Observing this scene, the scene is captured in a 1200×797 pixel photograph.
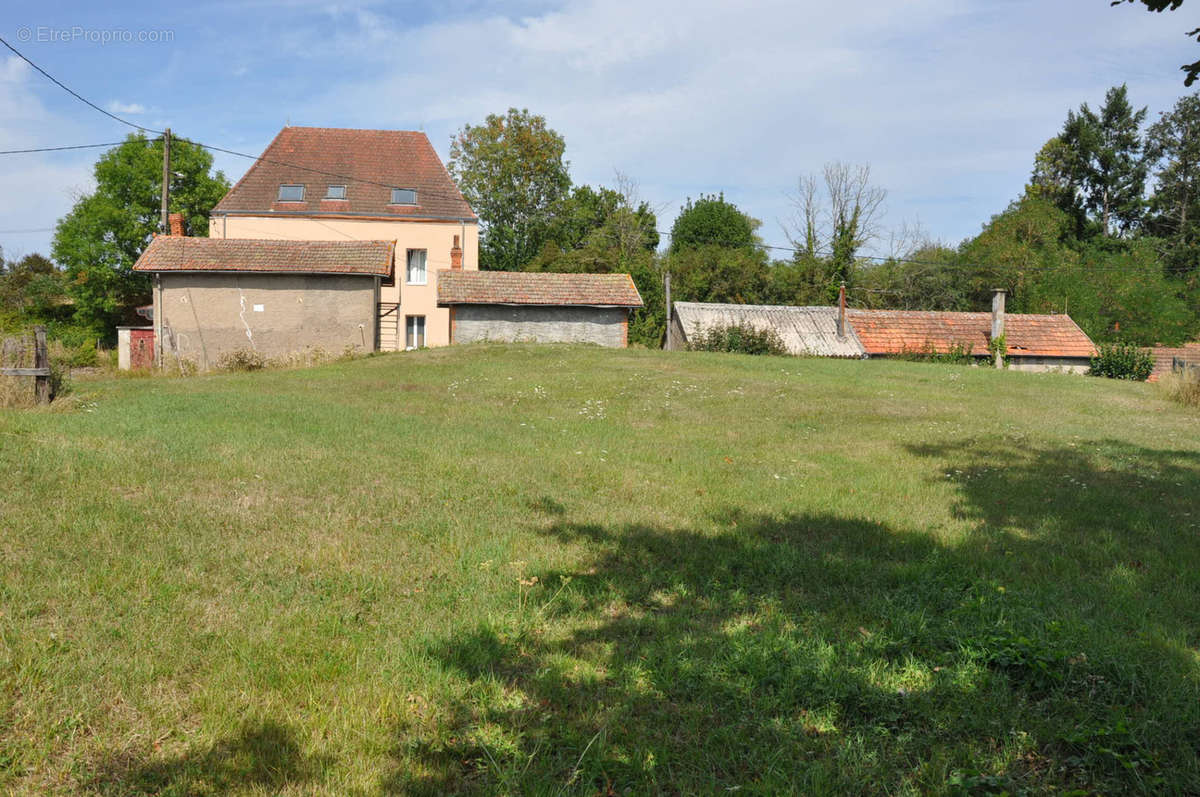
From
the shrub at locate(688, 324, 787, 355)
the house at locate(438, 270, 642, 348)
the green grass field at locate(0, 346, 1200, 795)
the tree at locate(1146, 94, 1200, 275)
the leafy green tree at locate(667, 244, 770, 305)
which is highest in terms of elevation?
the tree at locate(1146, 94, 1200, 275)

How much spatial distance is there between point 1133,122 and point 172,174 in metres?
63.8

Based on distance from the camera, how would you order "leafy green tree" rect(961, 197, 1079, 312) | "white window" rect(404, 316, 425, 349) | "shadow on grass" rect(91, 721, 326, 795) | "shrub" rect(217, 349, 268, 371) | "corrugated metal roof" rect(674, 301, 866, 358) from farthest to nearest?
"leafy green tree" rect(961, 197, 1079, 312) → "white window" rect(404, 316, 425, 349) → "corrugated metal roof" rect(674, 301, 866, 358) → "shrub" rect(217, 349, 268, 371) → "shadow on grass" rect(91, 721, 326, 795)

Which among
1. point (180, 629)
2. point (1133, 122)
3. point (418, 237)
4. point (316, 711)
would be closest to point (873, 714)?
point (316, 711)

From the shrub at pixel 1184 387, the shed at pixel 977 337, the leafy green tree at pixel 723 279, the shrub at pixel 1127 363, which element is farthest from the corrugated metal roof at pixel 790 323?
the shrub at pixel 1184 387

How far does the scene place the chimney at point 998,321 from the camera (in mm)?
33938

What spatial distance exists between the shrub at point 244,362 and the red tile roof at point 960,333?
26799 millimetres

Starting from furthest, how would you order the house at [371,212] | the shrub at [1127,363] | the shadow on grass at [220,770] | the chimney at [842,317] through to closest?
the chimney at [842,317], the house at [371,212], the shrub at [1127,363], the shadow on grass at [220,770]

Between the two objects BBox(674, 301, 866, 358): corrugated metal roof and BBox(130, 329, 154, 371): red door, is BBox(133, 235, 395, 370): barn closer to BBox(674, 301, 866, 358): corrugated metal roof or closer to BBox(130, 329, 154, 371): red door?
BBox(130, 329, 154, 371): red door

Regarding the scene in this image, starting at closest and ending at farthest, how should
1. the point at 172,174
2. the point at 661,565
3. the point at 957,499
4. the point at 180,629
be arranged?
the point at 180,629, the point at 661,565, the point at 957,499, the point at 172,174

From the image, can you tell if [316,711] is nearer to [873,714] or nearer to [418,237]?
[873,714]

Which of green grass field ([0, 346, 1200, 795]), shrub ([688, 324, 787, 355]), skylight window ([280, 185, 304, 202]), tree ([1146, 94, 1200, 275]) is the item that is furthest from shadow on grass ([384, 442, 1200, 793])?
tree ([1146, 94, 1200, 275])

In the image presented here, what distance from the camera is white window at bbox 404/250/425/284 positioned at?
37219mm

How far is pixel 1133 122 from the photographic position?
5322 centimetres

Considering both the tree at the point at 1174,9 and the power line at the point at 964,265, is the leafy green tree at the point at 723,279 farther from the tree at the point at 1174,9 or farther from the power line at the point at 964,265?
the tree at the point at 1174,9
